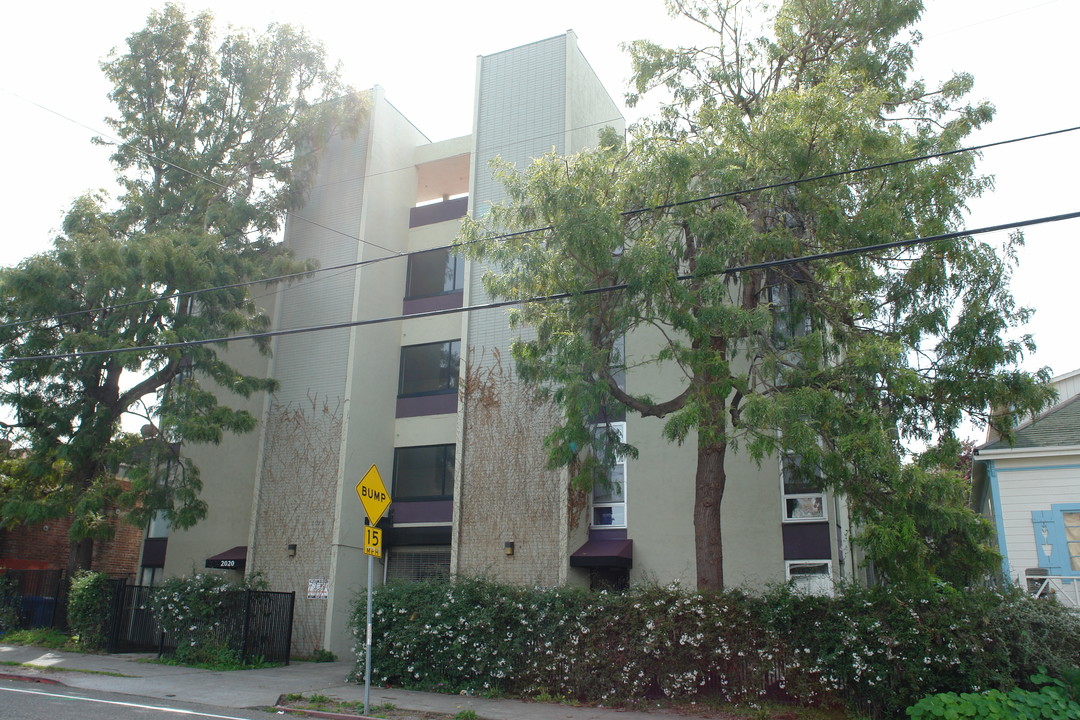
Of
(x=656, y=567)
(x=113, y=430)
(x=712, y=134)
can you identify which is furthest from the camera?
(x=113, y=430)

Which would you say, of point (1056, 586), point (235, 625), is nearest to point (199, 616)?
point (235, 625)

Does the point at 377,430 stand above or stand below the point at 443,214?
below

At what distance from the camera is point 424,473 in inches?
799

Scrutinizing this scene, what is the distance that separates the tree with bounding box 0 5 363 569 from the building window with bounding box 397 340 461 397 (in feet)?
12.0

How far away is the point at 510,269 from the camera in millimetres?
13664

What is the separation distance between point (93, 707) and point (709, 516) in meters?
8.98

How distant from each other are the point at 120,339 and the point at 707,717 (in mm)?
14773

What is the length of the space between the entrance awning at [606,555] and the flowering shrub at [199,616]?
7.11m

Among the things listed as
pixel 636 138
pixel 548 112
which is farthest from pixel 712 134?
pixel 548 112

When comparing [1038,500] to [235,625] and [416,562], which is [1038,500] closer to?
[416,562]

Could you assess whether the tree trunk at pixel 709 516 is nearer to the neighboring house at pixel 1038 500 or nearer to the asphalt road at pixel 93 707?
the neighboring house at pixel 1038 500

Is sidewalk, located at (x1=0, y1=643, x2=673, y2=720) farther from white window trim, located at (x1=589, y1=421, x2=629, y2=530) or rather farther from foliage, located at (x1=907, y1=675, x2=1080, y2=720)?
white window trim, located at (x1=589, y1=421, x2=629, y2=530)

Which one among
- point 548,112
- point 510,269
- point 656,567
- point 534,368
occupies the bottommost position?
point 656,567

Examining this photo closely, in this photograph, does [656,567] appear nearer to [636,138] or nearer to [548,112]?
[636,138]
